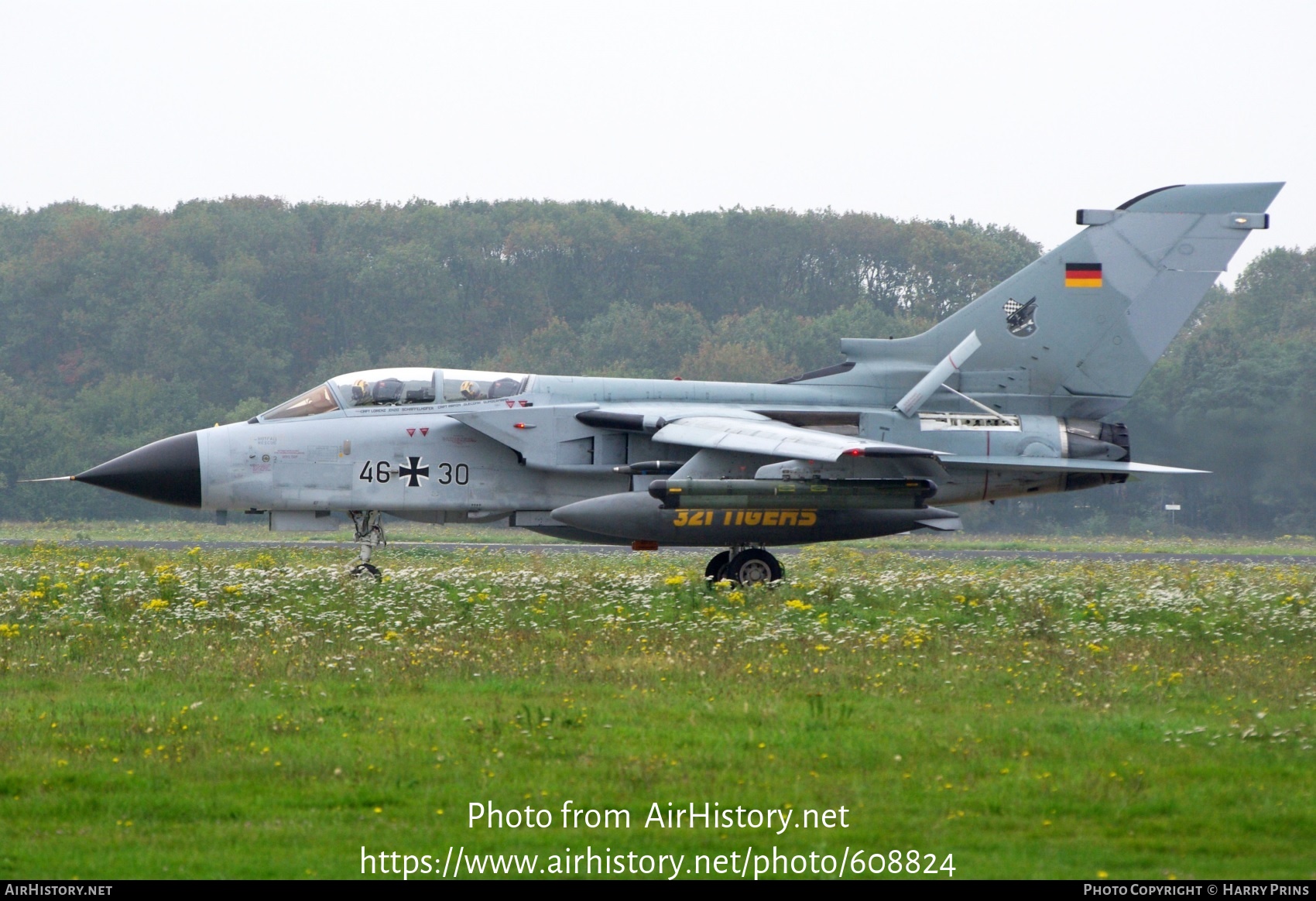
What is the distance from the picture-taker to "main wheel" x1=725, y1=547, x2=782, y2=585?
15.2 metres

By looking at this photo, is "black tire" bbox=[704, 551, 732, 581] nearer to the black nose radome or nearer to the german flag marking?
the german flag marking

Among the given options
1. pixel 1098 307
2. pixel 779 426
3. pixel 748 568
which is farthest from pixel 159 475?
pixel 1098 307

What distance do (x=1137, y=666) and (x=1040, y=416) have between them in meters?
6.75

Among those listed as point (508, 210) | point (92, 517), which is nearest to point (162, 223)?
point (508, 210)

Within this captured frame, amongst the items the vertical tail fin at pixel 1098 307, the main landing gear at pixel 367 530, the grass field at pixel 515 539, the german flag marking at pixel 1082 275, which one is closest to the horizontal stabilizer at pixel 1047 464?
the vertical tail fin at pixel 1098 307

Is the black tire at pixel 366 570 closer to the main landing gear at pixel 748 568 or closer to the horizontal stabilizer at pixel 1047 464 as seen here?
the main landing gear at pixel 748 568

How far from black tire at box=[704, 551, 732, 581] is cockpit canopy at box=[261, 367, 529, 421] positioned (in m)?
3.14

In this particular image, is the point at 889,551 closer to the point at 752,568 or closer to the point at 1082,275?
the point at 1082,275

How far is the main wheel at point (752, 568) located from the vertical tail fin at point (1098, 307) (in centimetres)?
266

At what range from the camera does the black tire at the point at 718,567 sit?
50.2ft

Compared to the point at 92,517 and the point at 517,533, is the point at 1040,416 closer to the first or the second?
the point at 517,533

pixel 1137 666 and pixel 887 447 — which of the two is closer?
pixel 1137 666

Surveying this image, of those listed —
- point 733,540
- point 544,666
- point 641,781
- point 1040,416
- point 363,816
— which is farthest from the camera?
point 1040,416

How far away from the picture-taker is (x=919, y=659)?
1009cm
